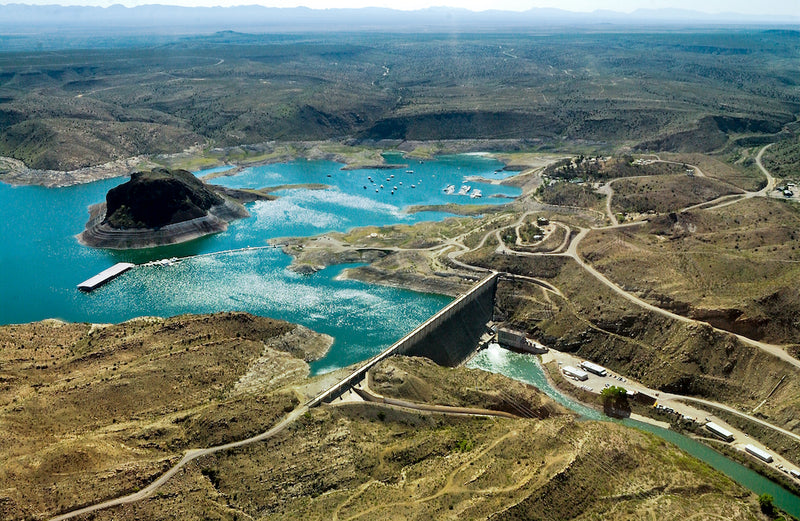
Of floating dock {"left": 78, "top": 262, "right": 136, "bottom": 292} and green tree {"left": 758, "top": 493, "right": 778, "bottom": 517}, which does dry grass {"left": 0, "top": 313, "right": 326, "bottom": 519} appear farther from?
green tree {"left": 758, "top": 493, "right": 778, "bottom": 517}

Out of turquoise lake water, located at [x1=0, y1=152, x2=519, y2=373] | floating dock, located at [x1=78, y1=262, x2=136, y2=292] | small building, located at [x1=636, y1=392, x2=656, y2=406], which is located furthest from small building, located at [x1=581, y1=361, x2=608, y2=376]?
floating dock, located at [x1=78, y1=262, x2=136, y2=292]

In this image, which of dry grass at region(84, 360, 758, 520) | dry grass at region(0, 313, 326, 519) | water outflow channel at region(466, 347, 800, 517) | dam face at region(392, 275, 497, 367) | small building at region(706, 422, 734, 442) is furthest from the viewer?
dam face at region(392, 275, 497, 367)

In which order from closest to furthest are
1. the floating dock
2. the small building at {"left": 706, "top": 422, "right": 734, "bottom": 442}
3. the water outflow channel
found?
the water outflow channel → the small building at {"left": 706, "top": 422, "right": 734, "bottom": 442} → the floating dock

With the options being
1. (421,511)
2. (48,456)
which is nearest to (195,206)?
(48,456)

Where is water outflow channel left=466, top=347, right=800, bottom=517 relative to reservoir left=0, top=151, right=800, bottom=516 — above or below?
below

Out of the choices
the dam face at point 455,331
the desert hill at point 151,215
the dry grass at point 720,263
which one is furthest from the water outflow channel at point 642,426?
the desert hill at point 151,215

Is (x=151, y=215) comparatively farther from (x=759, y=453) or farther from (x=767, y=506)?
(x=767, y=506)

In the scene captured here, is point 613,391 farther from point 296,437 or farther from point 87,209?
point 87,209
